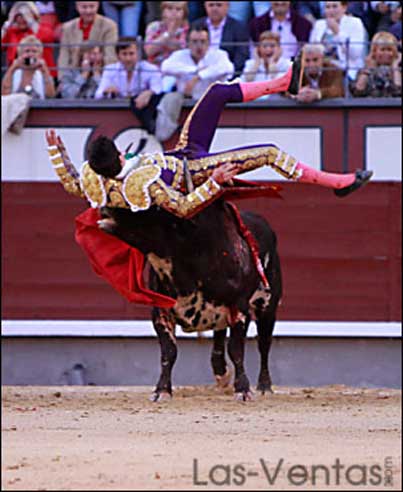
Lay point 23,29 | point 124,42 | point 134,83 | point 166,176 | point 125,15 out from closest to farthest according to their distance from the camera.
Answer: point 166,176, point 124,42, point 134,83, point 23,29, point 125,15

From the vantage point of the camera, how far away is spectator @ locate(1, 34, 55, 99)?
12.6 meters

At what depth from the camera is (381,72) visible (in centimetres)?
1258

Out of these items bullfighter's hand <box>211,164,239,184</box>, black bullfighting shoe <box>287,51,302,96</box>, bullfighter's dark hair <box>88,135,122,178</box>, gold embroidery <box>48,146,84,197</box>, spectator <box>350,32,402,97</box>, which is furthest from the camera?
spectator <box>350,32,402,97</box>

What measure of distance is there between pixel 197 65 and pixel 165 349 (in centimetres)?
370

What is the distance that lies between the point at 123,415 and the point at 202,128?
1965 mm

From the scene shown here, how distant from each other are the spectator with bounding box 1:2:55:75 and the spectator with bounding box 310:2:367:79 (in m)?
2.20

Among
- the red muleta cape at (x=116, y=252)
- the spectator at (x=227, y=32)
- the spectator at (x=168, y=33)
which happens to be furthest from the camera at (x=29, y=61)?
the red muleta cape at (x=116, y=252)

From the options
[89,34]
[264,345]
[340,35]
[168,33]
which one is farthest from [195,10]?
[264,345]

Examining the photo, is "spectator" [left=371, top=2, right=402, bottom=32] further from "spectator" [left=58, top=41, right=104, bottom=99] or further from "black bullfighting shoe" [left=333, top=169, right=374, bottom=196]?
"black bullfighting shoe" [left=333, top=169, right=374, bottom=196]

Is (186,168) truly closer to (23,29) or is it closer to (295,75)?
(295,75)

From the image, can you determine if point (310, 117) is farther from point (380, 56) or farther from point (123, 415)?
point (123, 415)

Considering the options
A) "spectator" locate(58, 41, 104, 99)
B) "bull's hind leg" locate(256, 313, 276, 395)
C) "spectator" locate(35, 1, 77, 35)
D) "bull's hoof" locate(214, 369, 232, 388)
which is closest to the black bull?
"bull's hoof" locate(214, 369, 232, 388)

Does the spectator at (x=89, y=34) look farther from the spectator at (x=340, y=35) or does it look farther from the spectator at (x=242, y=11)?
the spectator at (x=340, y=35)

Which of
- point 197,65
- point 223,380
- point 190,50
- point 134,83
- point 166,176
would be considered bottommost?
point 223,380
